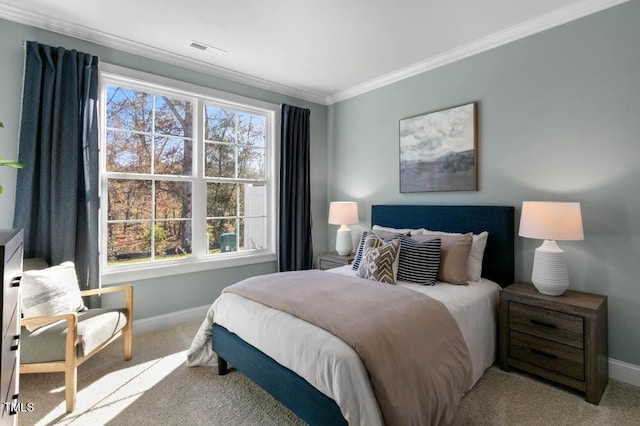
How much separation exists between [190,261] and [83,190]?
1.19 m

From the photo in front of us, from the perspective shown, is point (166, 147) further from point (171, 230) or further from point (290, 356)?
point (290, 356)

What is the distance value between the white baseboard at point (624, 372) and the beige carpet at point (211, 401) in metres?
0.05

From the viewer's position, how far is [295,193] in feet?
13.7

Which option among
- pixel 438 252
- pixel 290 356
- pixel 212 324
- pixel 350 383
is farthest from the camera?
pixel 438 252

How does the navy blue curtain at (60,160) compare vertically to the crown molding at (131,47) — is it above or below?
below

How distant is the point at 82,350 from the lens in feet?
6.74

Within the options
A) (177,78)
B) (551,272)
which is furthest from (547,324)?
(177,78)

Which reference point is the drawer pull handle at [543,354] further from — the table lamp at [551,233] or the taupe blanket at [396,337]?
the taupe blanket at [396,337]

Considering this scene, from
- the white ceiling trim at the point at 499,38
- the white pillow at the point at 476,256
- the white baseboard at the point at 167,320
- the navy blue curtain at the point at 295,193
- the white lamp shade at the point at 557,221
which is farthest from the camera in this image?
the navy blue curtain at the point at 295,193

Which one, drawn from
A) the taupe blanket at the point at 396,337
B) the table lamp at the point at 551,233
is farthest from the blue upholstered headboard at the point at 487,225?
the taupe blanket at the point at 396,337

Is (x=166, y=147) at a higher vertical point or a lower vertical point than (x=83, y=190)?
higher

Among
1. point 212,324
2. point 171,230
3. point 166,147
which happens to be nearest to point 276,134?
point 166,147

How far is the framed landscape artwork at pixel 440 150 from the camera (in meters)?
3.08

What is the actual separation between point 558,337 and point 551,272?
0.43 meters
